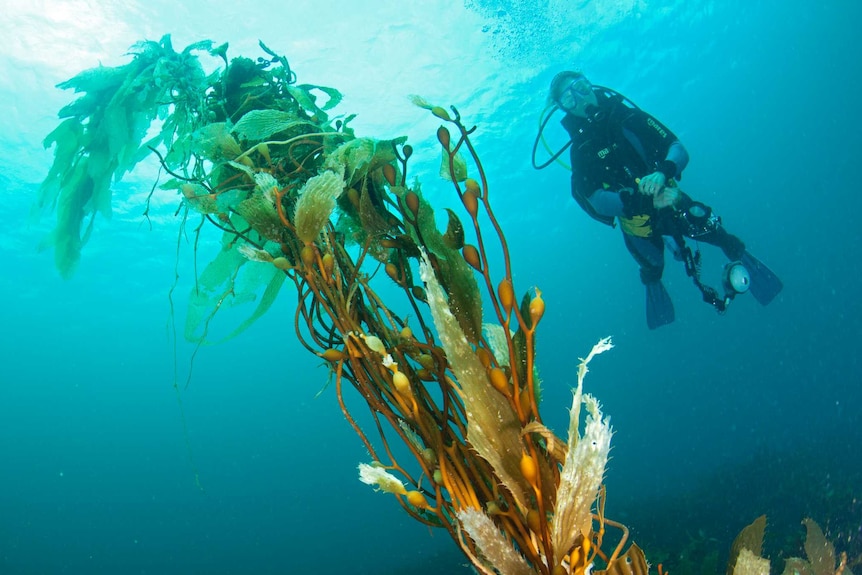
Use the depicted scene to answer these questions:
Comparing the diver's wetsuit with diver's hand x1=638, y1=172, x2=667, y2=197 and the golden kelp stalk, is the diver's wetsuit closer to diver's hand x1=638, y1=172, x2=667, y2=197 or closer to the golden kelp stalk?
diver's hand x1=638, y1=172, x2=667, y2=197

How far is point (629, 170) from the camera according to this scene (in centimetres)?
627

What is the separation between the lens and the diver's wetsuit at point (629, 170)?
5.70 meters

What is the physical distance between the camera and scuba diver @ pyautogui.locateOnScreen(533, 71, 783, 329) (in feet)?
17.5

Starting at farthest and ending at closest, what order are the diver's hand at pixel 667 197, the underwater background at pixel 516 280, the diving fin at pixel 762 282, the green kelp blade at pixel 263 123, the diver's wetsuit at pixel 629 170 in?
the underwater background at pixel 516 280 → the diver's wetsuit at pixel 629 170 → the diving fin at pixel 762 282 → the diver's hand at pixel 667 197 → the green kelp blade at pixel 263 123

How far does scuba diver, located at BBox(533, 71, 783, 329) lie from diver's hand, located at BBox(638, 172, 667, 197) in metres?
0.01

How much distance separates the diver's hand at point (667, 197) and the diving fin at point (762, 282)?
52.9 inches

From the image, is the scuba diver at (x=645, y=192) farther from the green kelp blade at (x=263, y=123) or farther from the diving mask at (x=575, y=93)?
the green kelp blade at (x=263, y=123)

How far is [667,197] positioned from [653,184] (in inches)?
8.5

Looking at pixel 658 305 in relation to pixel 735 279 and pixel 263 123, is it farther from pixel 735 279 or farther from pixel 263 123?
pixel 263 123

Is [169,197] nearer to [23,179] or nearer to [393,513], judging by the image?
[23,179]

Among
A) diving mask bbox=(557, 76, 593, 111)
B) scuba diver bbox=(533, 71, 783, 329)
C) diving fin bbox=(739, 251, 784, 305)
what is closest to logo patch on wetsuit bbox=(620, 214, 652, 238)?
scuba diver bbox=(533, 71, 783, 329)

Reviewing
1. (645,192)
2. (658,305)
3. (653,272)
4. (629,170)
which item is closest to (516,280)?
(658,305)

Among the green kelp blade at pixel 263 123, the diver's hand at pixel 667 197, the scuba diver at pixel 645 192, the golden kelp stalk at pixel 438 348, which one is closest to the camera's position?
the golden kelp stalk at pixel 438 348

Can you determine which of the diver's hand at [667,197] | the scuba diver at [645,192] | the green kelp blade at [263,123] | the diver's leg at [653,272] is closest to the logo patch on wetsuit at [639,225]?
the scuba diver at [645,192]
